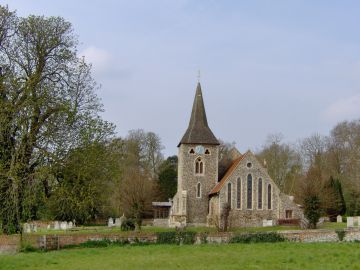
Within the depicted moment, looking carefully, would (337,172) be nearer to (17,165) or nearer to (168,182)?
(168,182)

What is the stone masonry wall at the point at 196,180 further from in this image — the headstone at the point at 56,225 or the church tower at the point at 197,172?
the headstone at the point at 56,225

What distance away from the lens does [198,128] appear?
52.6m

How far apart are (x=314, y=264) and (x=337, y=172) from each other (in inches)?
1938

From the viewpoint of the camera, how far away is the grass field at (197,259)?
48.9 feet

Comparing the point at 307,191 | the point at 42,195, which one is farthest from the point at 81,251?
the point at 307,191

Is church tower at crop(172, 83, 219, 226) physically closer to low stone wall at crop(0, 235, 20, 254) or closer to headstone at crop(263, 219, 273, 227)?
headstone at crop(263, 219, 273, 227)

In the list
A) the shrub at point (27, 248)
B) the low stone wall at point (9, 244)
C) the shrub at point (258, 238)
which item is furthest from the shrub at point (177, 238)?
the low stone wall at point (9, 244)

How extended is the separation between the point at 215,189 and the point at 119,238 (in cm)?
2724

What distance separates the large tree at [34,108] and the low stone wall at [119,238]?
1.43 metres

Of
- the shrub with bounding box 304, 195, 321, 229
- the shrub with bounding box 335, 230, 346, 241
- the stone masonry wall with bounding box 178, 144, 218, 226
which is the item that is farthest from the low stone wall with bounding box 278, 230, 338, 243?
the stone masonry wall with bounding box 178, 144, 218, 226

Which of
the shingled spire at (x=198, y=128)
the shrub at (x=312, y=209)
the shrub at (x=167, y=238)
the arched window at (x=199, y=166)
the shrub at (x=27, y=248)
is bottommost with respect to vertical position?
the shrub at (x=27, y=248)

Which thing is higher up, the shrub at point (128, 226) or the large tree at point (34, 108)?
the large tree at point (34, 108)

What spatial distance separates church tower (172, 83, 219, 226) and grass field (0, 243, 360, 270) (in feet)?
100

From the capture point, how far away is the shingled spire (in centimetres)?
5169
